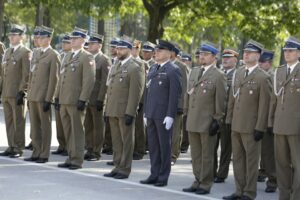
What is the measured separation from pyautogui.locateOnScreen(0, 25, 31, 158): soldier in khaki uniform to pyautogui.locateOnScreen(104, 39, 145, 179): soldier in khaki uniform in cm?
202

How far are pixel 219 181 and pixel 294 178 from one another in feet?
7.43

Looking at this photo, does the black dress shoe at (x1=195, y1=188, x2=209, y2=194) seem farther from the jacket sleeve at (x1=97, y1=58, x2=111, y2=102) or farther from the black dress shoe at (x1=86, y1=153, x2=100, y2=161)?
the jacket sleeve at (x1=97, y1=58, x2=111, y2=102)

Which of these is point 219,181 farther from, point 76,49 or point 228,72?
point 76,49

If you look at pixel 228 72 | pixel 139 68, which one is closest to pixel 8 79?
pixel 139 68

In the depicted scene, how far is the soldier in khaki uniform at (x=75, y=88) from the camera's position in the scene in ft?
36.0

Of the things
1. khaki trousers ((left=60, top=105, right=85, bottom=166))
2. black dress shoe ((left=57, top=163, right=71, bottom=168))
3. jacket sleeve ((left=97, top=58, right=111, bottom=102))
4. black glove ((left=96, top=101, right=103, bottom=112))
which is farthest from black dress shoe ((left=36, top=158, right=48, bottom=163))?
jacket sleeve ((left=97, top=58, right=111, bottom=102))

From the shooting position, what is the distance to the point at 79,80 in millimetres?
11055

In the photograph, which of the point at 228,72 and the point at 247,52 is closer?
the point at 247,52

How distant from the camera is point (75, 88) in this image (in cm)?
1101

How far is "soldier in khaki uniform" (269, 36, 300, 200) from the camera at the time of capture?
8.40 metres

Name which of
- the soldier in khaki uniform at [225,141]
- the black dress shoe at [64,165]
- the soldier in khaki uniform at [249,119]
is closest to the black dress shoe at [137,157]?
the black dress shoe at [64,165]

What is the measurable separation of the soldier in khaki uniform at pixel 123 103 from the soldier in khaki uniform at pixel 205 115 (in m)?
1.10

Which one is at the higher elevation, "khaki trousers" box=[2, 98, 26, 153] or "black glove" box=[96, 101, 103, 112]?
"black glove" box=[96, 101, 103, 112]

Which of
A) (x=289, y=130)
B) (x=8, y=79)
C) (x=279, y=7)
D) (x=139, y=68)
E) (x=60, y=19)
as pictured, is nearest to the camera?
(x=289, y=130)
